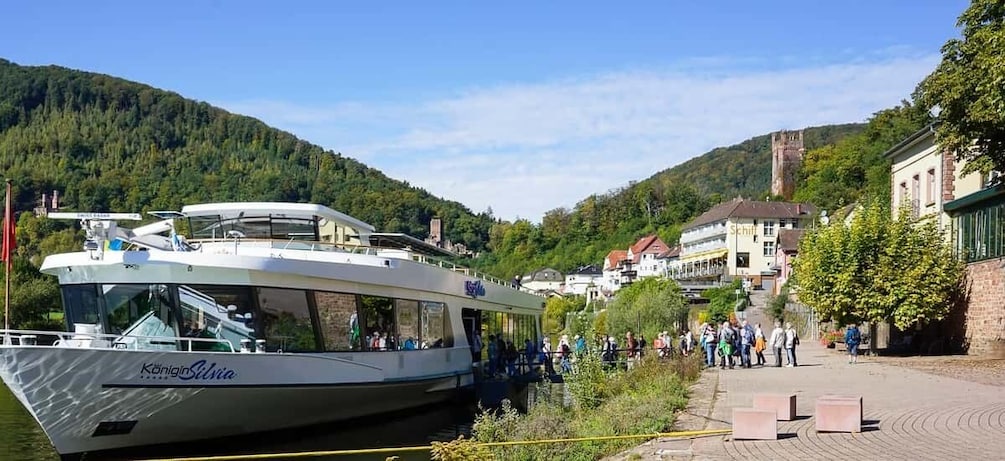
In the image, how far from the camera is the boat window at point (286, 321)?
19.8 m

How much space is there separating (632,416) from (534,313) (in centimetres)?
2155

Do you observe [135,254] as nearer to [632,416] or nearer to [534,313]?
[632,416]

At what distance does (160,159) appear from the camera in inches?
5084

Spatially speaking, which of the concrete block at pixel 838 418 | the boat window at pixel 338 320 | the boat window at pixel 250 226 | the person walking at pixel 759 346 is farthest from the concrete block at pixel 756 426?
the person walking at pixel 759 346

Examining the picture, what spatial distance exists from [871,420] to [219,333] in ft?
37.4

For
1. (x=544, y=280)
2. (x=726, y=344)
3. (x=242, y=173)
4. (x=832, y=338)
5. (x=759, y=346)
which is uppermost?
(x=242, y=173)

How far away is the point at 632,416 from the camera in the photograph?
16.6 meters

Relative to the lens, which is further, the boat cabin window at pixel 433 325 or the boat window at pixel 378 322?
the boat cabin window at pixel 433 325

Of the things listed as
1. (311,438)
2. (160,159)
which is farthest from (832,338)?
(160,159)

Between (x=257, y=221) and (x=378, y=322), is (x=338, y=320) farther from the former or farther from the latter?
(x=257, y=221)

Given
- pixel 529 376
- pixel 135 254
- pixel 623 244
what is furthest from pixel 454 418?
pixel 623 244

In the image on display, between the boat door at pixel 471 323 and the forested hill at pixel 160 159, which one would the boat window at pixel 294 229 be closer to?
the boat door at pixel 471 323

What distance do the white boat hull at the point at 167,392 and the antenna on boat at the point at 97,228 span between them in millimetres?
2686

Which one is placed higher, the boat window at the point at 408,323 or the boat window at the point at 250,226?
the boat window at the point at 250,226
